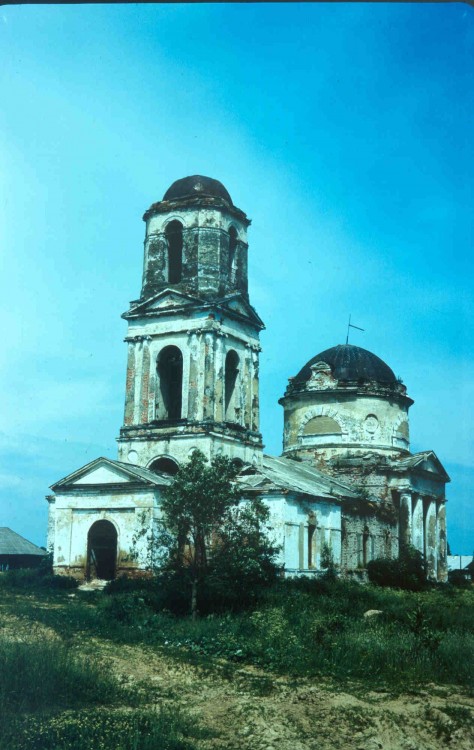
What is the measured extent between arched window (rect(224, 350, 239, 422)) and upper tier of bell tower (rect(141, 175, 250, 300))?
2.29m

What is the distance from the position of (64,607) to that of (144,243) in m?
13.5

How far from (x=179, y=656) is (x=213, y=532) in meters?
5.64

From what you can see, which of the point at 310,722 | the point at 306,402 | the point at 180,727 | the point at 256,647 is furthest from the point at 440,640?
the point at 306,402

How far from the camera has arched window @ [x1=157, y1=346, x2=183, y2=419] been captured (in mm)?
26234

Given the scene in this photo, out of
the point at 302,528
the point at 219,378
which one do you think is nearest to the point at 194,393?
the point at 219,378

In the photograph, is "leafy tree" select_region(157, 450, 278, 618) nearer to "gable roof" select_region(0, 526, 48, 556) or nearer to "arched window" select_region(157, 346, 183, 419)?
"arched window" select_region(157, 346, 183, 419)

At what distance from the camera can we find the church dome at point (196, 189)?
26.8m

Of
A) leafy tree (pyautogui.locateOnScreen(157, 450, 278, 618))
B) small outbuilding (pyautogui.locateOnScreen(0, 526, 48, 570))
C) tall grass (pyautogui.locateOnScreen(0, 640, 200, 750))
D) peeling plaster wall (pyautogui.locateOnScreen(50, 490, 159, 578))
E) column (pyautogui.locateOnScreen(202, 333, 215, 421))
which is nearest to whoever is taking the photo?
tall grass (pyautogui.locateOnScreen(0, 640, 200, 750))

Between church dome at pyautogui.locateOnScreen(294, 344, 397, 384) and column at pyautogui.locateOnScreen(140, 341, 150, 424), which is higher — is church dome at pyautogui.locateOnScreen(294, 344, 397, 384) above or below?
above

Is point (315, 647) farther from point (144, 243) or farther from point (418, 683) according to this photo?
point (144, 243)

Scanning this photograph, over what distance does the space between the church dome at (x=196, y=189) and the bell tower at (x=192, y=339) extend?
0.15 ft

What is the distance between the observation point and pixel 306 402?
35312 mm

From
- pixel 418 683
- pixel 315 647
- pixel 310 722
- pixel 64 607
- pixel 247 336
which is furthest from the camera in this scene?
pixel 247 336

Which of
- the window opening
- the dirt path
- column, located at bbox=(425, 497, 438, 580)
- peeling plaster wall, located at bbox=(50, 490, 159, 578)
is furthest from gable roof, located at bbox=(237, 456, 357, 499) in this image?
the dirt path
